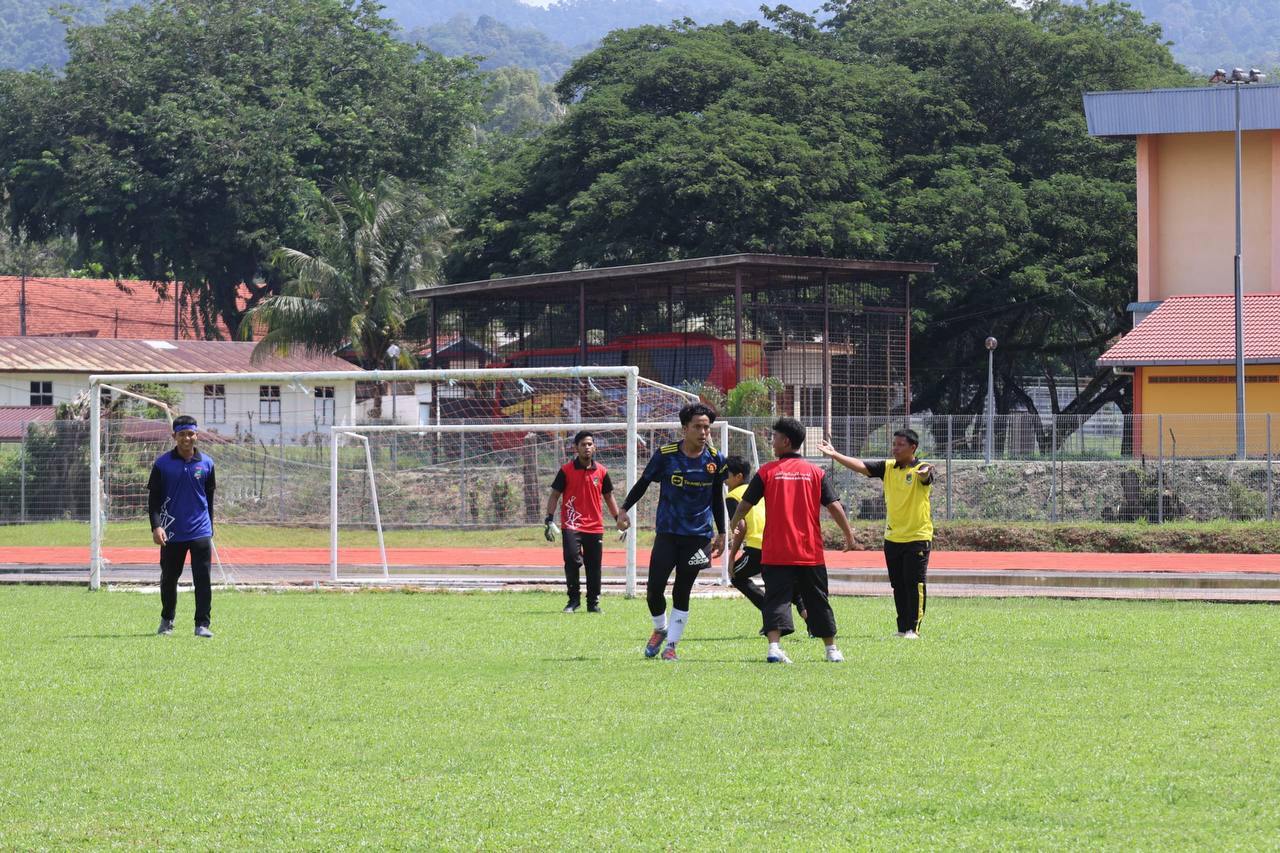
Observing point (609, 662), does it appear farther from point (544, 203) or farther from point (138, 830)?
point (544, 203)

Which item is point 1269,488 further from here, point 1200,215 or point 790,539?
point 790,539

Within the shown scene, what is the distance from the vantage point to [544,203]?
4906 centimetres

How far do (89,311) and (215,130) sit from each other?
14050mm

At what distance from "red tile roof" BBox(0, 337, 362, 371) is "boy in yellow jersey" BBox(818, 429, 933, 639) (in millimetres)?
35266

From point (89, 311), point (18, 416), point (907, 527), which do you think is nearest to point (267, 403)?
point (18, 416)

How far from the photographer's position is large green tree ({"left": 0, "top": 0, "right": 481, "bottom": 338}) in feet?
186

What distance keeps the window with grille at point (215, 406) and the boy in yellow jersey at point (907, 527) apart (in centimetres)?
2769

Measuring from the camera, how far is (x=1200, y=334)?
3612 cm

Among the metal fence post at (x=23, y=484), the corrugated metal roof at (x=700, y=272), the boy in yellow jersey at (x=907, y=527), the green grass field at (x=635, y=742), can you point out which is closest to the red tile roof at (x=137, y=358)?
the corrugated metal roof at (x=700, y=272)

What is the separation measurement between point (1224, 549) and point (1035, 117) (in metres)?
25.0

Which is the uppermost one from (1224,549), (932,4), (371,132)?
(932,4)

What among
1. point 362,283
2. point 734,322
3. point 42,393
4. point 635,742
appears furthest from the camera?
point 42,393

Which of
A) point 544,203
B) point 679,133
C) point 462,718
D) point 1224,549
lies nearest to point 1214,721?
point 462,718

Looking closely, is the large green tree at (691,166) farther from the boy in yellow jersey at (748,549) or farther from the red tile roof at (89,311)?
the boy in yellow jersey at (748,549)
